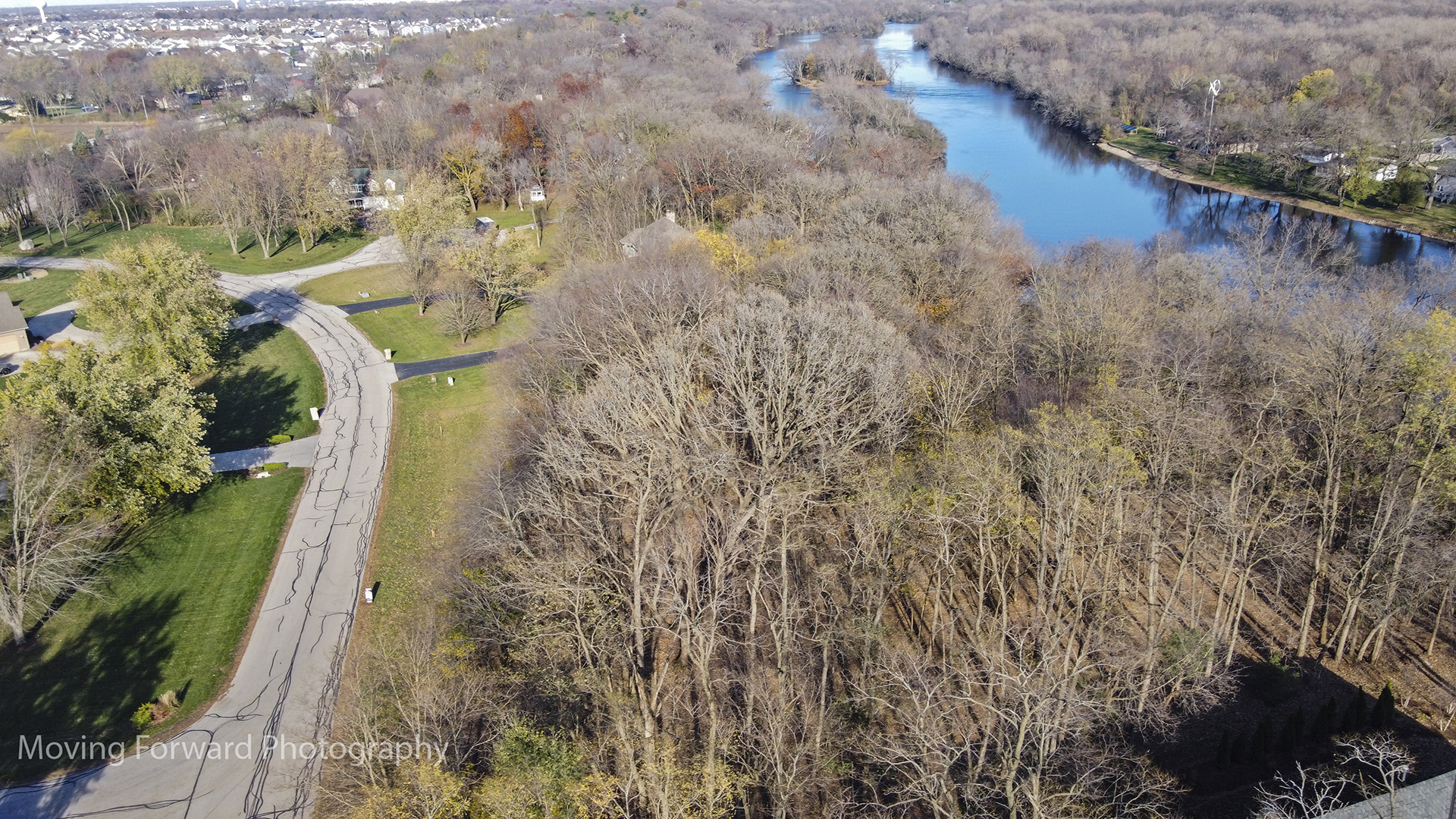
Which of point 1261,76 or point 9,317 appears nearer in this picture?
point 9,317

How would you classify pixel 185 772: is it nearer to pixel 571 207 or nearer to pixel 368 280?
pixel 368 280

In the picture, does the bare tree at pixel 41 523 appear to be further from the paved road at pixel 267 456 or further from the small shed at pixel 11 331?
the small shed at pixel 11 331

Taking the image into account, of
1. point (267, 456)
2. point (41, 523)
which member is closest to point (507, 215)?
point (267, 456)

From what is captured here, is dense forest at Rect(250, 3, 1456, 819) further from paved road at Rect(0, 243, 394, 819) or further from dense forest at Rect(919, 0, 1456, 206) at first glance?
dense forest at Rect(919, 0, 1456, 206)

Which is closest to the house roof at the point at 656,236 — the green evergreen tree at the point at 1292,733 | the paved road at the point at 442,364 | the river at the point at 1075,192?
the paved road at the point at 442,364

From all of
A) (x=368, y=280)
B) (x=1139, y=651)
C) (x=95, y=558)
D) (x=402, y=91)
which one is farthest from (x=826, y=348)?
(x=402, y=91)

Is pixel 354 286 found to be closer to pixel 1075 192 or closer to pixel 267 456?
pixel 267 456

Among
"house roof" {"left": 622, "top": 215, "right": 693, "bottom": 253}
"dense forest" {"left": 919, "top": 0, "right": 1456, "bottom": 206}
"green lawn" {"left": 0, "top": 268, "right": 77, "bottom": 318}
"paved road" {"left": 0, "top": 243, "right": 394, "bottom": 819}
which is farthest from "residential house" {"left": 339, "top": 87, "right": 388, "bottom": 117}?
"dense forest" {"left": 919, "top": 0, "right": 1456, "bottom": 206}
